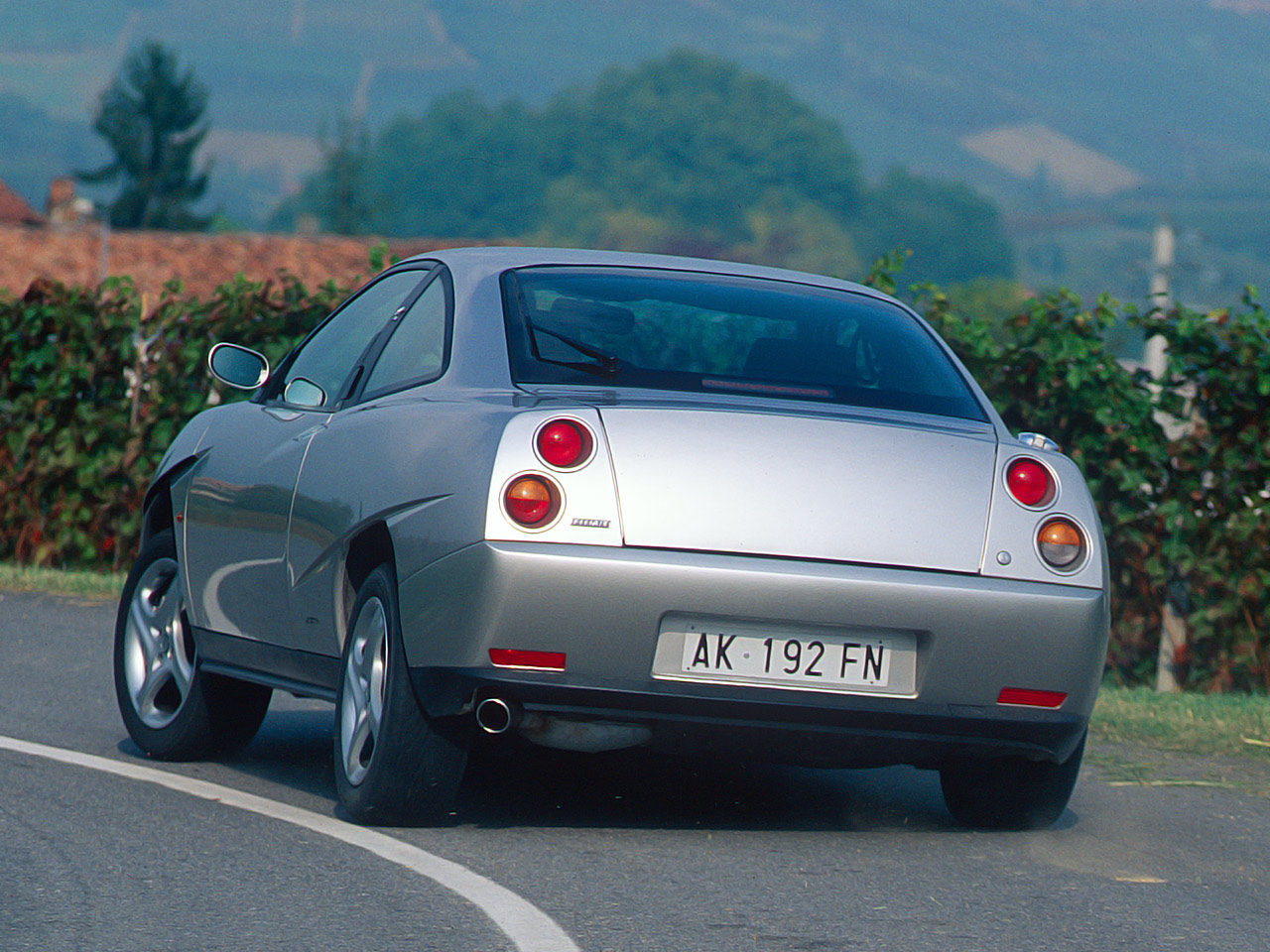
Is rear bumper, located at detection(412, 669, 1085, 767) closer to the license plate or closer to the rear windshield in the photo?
the license plate

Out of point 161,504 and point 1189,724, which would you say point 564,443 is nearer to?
point 161,504

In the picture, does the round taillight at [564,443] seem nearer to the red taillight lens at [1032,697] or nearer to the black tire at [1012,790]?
the red taillight lens at [1032,697]

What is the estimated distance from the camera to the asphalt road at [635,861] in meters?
4.71

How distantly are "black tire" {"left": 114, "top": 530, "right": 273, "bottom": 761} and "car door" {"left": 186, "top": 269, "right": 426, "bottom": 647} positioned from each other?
0.73 feet

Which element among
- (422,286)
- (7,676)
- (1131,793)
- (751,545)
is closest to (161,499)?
(422,286)

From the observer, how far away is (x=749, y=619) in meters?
5.38

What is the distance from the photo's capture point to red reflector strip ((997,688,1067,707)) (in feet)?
18.4

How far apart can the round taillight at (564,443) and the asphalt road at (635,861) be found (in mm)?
1026

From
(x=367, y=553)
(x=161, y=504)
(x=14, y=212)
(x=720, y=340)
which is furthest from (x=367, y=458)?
(x=14, y=212)

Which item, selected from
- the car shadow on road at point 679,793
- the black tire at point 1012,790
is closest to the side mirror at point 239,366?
the car shadow on road at point 679,793

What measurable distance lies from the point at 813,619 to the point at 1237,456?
21.1ft

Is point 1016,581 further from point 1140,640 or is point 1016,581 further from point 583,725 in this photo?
point 1140,640

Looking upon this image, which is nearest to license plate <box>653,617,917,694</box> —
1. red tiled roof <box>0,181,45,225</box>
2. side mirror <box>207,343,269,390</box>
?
side mirror <box>207,343,269,390</box>

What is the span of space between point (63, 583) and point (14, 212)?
267 ft
